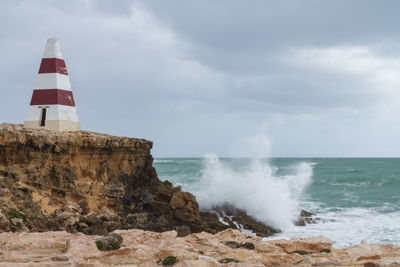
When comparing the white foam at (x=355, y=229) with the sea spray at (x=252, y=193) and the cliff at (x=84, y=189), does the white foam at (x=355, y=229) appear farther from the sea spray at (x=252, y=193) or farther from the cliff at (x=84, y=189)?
the cliff at (x=84, y=189)

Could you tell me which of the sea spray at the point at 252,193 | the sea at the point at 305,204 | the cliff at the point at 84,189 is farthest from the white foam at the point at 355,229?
the cliff at the point at 84,189

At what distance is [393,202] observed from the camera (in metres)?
22.9

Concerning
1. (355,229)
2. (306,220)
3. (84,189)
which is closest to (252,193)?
(306,220)

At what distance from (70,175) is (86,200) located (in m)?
0.86

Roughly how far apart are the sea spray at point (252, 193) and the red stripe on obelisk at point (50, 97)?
7.09m

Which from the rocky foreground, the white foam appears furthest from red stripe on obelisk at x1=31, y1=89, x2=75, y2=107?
the white foam

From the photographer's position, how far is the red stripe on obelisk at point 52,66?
43.1 feet

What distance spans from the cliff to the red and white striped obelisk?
807 millimetres

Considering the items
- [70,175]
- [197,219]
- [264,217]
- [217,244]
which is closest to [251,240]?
[217,244]

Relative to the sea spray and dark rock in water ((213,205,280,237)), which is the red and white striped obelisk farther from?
the sea spray

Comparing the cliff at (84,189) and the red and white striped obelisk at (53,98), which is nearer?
the cliff at (84,189)

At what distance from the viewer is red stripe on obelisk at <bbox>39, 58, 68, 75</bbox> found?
43.1 feet

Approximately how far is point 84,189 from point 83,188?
0.14ft

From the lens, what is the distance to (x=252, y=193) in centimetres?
1830
